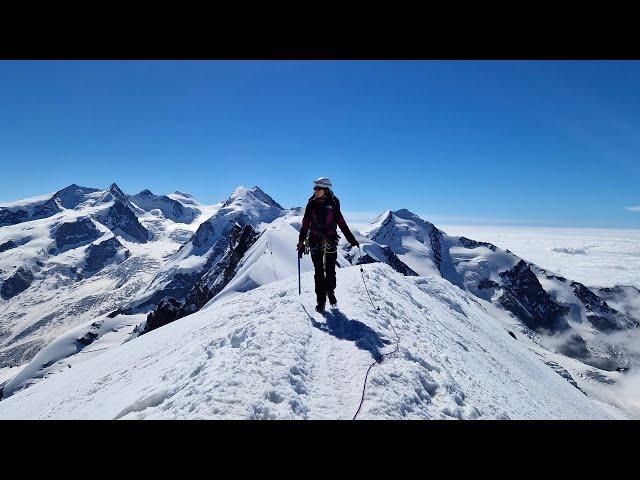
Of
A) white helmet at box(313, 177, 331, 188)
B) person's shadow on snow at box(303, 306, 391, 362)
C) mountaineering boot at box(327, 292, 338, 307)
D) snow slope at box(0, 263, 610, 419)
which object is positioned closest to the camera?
snow slope at box(0, 263, 610, 419)

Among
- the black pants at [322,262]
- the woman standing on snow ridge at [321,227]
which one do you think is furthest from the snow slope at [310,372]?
the woman standing on snow ridge at [321,227]

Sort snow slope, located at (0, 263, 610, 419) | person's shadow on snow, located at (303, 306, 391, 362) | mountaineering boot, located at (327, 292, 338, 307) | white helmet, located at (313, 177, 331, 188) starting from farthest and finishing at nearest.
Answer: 1. mountaineering boot, located at (327, 292, 338, 307)
2. white helmet, located at (313, 177, 331, 188)
3. person's shadow on snow, located at (303, 306, 391, 362)
4. snow slope, located at (0, 263, 610, 419)

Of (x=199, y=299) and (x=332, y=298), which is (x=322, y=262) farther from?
(x=199, y=299)

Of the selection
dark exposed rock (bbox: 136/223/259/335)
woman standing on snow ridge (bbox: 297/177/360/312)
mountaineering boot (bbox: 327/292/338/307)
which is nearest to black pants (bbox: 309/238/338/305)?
woman standing on snow ridge (bbox: 297/177/360/312)

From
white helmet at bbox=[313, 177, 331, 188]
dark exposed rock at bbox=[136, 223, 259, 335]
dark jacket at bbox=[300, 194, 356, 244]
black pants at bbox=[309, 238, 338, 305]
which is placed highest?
white helmet at bbox=[313, 177, 331, 188]

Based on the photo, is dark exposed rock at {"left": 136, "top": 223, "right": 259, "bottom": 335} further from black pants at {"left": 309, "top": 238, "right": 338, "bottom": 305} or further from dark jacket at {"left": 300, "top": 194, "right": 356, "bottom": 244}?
dark jacket at {"left": 300, "top": 194, "right": 356, "bottom": 244}

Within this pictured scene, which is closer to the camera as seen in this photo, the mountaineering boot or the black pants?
the black pants

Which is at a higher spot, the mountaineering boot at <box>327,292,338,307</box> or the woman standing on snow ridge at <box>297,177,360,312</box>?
the woman standing on snow ridge at <box>297,177,360,312</box>
